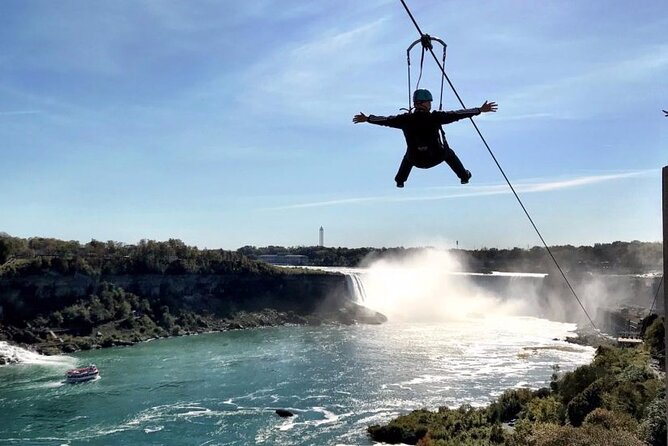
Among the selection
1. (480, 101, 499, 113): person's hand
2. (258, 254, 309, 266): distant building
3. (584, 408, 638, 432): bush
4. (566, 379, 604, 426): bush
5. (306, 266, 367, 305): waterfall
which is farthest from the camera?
(258, 254, 309, 266): distant building

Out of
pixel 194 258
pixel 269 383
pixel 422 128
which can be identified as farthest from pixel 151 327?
pixel 422 128

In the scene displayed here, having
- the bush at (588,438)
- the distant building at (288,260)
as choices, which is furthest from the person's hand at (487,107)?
the distant building at (288,260)

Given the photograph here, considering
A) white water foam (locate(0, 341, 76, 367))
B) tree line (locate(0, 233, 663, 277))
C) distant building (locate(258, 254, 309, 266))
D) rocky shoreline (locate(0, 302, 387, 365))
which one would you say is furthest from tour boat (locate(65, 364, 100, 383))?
distant building (locate(258, 254, 309, 266))

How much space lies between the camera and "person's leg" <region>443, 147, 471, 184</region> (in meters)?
5.45

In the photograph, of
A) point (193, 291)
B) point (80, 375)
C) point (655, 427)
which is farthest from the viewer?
point (193, 291)

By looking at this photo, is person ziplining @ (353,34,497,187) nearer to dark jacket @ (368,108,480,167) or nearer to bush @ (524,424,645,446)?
dark jacket @ (368,108,480,167)

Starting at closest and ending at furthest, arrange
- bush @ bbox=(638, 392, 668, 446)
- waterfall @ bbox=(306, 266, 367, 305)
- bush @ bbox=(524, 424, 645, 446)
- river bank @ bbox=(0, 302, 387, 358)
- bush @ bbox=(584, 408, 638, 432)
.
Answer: bush @ bbox=(524, 424, 645, 446) → bush @ bbox=(638, 392, 668, 446) → bush @ bbox=(584, 408, 638, 432) → river bank @ bbox=(0, 302, 387, 358) → waterfall @ bbox=(306, 266, 367, 305)

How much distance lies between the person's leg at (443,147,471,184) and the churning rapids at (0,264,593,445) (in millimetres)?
15298

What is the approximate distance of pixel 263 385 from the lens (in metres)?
28.1

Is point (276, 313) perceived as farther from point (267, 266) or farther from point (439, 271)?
point (439, 271)

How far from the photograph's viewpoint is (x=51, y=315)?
4444 cm

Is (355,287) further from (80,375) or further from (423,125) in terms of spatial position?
(423,125)

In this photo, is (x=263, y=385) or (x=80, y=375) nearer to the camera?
(x=263, y=385)

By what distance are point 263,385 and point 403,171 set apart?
24.4 m
